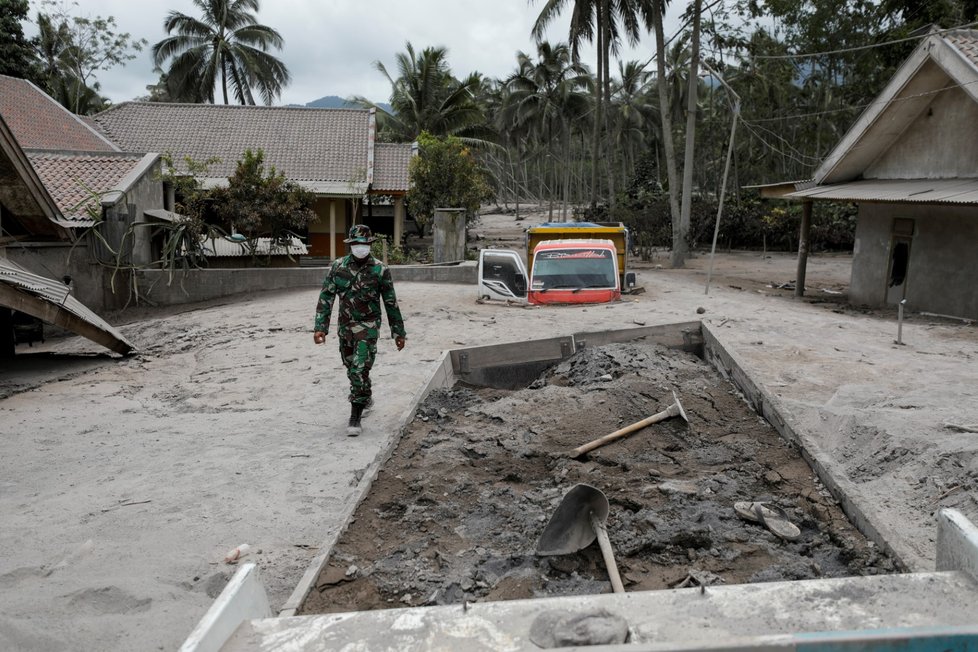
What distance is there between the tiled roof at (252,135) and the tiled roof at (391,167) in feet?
1.74

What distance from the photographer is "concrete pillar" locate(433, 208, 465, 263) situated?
21.3 meters

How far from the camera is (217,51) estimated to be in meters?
38.2

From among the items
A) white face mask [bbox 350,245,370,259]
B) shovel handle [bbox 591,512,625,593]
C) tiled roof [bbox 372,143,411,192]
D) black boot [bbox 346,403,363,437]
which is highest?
tiled roof [bbox 372,143,411,192]

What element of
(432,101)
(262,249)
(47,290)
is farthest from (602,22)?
(47,290)

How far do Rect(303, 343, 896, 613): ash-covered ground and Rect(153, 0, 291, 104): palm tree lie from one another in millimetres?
35605

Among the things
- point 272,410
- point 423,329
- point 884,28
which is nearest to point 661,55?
point 884,28

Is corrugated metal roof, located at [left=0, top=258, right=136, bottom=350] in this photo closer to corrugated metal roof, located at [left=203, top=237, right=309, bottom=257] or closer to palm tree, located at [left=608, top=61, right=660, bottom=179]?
corrugated metal roof, located at [left=203, top=237, right=309, bottom=257]

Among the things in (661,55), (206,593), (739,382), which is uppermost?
(661,55)

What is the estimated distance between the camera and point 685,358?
927 centimetres

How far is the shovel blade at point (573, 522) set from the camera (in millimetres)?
4305

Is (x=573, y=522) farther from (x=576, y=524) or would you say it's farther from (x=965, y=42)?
(x=965, y=42)

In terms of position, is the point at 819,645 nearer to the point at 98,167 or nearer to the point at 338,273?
the point at 338,273

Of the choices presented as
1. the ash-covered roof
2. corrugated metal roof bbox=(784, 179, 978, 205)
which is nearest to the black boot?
corrugated metal roof bbox=(784, 179, 978, 205)

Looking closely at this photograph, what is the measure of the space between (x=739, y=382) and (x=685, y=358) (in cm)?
140
